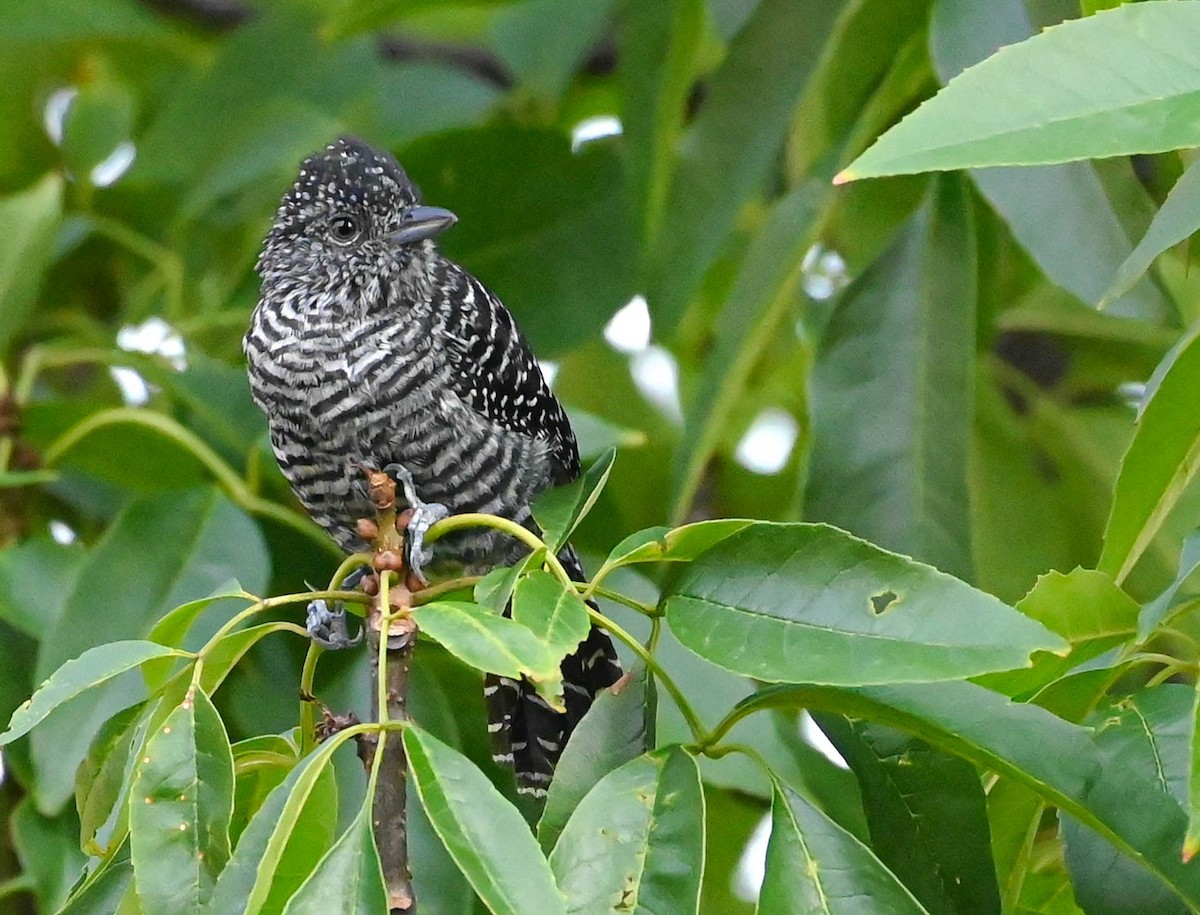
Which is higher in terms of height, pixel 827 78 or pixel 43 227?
pixel 827 78

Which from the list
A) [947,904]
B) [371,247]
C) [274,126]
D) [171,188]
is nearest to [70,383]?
[171,188]

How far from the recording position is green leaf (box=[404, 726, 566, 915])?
1.43 m

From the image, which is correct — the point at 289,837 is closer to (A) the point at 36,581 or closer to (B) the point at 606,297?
(A) the point at 36,581

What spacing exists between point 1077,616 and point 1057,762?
0.23m

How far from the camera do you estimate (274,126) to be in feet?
12.4

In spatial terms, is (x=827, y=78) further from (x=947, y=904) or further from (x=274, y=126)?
(x=947, y=904)

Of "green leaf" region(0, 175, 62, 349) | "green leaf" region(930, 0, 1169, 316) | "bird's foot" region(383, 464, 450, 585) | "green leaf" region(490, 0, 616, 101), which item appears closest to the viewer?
"bird's foot" region(383, 464, 450, 585)

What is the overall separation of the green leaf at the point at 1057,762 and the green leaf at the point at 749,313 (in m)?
1.26

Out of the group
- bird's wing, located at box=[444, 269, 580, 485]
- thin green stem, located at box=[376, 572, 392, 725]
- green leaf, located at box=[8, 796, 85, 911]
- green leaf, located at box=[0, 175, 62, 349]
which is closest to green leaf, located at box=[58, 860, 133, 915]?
thin green stem, located at box=[376, 572, 392, 725]

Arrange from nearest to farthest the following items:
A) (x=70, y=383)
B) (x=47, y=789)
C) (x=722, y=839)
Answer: (x=47, y=789) < (x=722, y=839) < (x=70, y=383)

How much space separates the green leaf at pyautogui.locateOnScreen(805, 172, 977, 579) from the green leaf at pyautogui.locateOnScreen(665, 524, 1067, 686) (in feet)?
2.68

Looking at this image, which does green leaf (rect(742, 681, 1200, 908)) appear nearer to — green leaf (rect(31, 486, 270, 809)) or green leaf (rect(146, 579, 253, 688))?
green leaf (rect(146, 579, 253, 688))

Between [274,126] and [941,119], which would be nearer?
[941,119]

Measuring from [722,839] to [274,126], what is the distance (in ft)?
6.05
